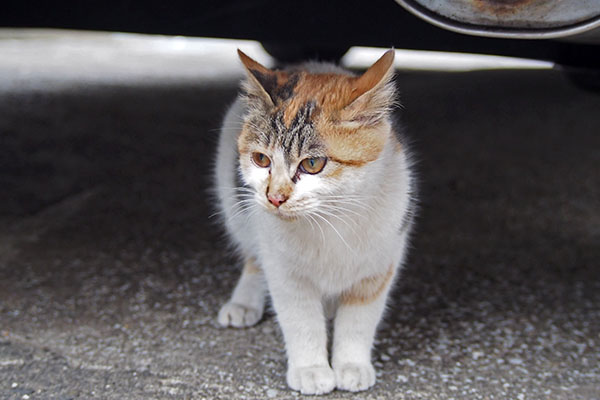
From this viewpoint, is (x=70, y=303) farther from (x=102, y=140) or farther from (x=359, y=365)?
(x=102, y=140)

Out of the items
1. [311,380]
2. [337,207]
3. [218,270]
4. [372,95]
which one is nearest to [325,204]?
[337,207]

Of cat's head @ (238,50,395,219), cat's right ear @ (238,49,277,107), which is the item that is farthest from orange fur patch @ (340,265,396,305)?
cat's right ear @ (238,49,277,107)

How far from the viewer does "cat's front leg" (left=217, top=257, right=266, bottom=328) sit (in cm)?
243

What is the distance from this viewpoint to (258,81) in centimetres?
193

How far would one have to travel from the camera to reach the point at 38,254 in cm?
295

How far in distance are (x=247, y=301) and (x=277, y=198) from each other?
86 cm

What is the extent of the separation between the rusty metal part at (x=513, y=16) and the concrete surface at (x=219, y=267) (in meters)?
1.11

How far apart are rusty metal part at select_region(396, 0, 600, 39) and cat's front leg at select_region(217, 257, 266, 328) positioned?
1218mm

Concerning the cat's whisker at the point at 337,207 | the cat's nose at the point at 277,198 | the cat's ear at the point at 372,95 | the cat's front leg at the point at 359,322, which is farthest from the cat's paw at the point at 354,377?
the cat's ear at the point at 372,95

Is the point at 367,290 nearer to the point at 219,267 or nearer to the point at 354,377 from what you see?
the point at 354,377

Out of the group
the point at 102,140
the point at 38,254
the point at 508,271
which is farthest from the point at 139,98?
the point at 508,271

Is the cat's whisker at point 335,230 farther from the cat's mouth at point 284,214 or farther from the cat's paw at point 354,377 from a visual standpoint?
the cat's paw at point 354,377

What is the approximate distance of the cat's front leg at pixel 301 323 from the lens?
A: 81.5 inches

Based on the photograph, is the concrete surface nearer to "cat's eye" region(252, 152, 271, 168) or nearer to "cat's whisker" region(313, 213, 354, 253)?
"cat's whisker" region(313, 213, 354, 253)
